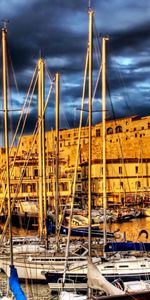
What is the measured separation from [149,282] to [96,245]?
6000 millimetres

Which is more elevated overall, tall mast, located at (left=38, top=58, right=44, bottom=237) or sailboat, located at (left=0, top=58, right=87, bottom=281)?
tall mast, located at (left=38, top=58, right=44, bottom=237)

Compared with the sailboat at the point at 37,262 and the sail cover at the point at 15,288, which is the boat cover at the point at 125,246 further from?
the sail cover at the point at 15,288

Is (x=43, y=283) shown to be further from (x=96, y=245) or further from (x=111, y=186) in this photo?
(x=111, y=186)

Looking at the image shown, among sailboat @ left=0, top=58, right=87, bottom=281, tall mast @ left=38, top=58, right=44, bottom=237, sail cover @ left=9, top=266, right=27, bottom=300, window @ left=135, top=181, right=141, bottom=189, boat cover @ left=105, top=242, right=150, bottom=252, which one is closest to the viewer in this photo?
sail cover @ left=9, top=266, right=27, bottom=300

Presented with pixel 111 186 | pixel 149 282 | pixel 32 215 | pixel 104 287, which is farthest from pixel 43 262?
pixel 111 186

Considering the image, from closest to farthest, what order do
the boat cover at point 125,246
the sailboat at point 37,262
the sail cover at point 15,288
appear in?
the sail cover at point 15,288, the sailboat at point 37,262, the boat cover at point 125,246

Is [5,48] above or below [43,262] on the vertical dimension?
above

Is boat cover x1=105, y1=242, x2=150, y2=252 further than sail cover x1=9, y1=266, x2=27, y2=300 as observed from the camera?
Yes

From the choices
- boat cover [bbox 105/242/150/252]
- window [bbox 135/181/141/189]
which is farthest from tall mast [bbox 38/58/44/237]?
window [bbox 135/181/141/189]

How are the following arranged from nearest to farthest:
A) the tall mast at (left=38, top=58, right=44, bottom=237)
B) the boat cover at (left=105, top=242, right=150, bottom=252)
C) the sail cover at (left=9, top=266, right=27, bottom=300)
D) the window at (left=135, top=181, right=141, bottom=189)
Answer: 1. the sail cover at (left=9, top=266, right=27, bottom=300)
2. the boat cover at (left=105, top=242, right=150, bottom=252)
3. the tall mast at (left=38, top=58, right=44, bottom=237)
4. the window at (left=135, top=181, right=141, bottom=189)

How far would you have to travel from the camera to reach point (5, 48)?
50.7 feet

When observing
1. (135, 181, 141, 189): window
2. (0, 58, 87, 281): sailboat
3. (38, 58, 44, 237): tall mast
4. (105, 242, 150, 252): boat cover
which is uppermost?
(135, 181, 141, 189): window

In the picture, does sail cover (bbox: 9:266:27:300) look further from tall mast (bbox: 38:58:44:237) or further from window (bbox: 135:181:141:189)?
window (bbox: 135:181:141:189)

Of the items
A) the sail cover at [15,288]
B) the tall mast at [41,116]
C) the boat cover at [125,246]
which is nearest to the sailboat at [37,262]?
the boat cover at [125,246]
